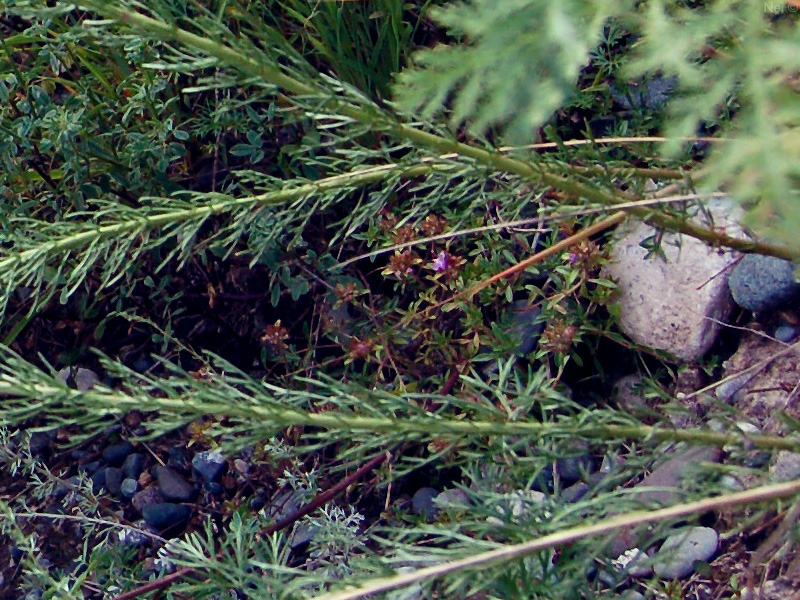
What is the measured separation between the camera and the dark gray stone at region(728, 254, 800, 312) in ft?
5.64

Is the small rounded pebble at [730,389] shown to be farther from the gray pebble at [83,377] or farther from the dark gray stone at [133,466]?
the gray pebble at [83,377]

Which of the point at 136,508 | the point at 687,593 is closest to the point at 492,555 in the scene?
the point at 687,593

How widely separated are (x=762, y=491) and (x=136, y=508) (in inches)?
59.9

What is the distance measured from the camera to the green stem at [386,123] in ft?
3.22

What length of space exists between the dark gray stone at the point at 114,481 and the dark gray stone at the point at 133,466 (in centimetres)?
2

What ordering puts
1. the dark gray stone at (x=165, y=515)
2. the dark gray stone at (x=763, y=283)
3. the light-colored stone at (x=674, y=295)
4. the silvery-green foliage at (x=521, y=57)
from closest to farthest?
1. the silvery-green foliage at (x=521, y=57)
2. the dark gray stone at (x=763, y=283)
3. the light-colored stone at (x=674, y=295)
4. the dark gray stone at (x=165, y=515)

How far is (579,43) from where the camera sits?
2.05ft

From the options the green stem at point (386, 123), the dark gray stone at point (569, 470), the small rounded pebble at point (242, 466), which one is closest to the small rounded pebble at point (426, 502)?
the dark gray stone at point (569, 470)

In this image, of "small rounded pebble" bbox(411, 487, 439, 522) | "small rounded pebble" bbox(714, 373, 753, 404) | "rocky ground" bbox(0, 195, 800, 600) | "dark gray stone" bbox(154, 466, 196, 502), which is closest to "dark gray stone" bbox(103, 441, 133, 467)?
"rocky ground" bbox(0, 195, 800, 600)

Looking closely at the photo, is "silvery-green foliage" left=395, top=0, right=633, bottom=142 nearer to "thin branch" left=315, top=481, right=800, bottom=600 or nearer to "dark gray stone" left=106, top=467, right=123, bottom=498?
"thin branch" left=315, top=481, right=800, bottom=600

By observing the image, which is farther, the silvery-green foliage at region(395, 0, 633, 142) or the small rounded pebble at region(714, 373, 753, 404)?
the small rounded pebble at region(714, 373, 753, 404)

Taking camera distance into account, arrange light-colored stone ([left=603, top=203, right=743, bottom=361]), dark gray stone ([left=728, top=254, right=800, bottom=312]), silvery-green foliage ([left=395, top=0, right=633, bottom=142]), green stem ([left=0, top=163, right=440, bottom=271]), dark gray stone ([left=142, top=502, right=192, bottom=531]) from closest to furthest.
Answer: silvery-green foliage ([left=395, top=0, right=633, bottom=142]) → green stem ([left=0, top=163, right=440, bottom=271]) → dark gray stone ([left=728, top=254, right=800, bottom=312]) → light-colored stone ([left=603, top=203, right=743, bottom=361]) → dark gray stone ([left=142, top=502, right=192, bottom=531])

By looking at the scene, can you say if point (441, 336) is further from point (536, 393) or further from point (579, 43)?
point (579, 43)

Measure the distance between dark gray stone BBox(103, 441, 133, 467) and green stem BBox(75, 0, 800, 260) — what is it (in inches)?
52.2
